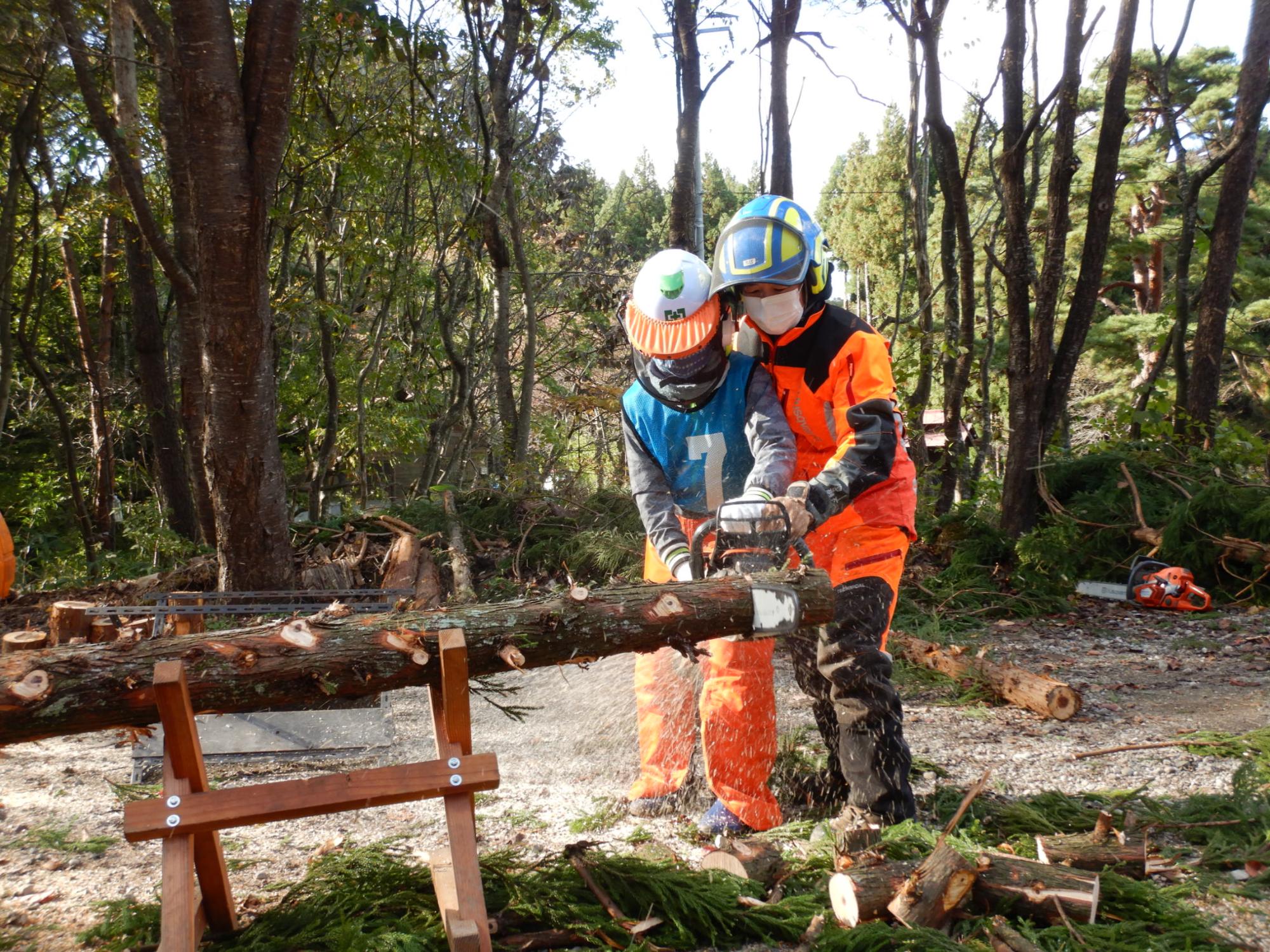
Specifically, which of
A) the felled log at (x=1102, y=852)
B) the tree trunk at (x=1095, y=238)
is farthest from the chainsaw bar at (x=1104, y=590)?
the felled log at (x=1102, y=852)

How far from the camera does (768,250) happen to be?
3.13m

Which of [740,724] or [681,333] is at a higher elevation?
[681,333]

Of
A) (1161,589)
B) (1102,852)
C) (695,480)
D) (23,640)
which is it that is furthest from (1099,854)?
(1161,589)

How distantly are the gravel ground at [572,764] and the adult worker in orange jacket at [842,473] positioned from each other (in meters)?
0.65

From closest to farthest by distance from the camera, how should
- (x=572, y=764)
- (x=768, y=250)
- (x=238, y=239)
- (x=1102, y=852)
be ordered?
1. (x=1102, y=852)
2. (x=768, y=250)
3. (x=572, y=764)
4. (x=238, y=239)

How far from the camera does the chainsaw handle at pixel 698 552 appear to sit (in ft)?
9.79

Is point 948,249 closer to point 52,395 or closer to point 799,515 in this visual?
point 799,515

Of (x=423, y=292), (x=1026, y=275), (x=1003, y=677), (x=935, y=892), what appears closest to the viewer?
(x=935, y=892)

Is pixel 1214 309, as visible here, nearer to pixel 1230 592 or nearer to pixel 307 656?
pixel 1230 592

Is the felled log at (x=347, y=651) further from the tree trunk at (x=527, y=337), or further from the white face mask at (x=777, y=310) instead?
the tree trunk at (x=527, y=337)

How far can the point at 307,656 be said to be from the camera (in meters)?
2.37

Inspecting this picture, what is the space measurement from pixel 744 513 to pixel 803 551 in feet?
1.00

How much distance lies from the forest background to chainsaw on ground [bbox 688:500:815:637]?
3.02 meters

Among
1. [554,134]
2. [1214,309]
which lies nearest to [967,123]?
[554,134]
